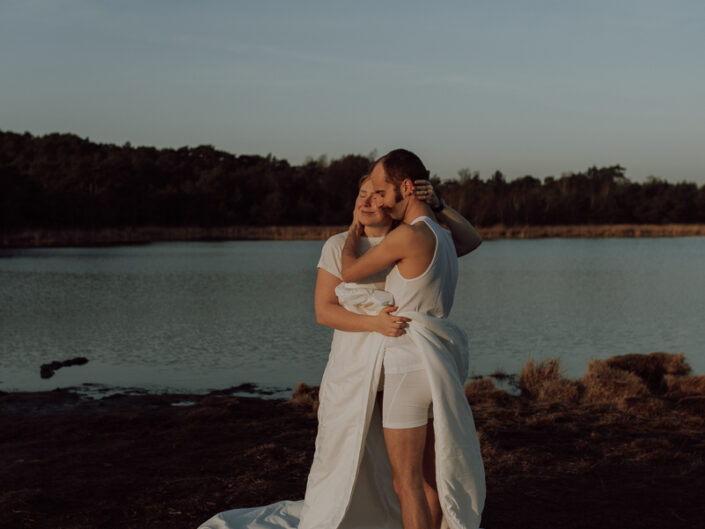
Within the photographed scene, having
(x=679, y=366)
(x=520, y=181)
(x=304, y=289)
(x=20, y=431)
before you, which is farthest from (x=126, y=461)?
(x=520, y=181)

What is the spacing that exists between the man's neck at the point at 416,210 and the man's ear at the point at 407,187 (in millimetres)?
44

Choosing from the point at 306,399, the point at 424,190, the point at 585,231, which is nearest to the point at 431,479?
the point at 424,190

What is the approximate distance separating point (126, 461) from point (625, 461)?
3.72 meters

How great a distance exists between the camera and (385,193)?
299 cm

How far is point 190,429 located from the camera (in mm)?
6754

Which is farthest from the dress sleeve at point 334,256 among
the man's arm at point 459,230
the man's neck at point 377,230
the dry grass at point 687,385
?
the dry grass at point 687,385

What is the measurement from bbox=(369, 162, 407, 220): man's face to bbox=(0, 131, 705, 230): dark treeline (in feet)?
176

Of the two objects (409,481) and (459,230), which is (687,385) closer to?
(459,230)

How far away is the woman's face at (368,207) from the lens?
3029mm

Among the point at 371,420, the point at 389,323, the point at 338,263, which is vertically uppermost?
the point at 338,263

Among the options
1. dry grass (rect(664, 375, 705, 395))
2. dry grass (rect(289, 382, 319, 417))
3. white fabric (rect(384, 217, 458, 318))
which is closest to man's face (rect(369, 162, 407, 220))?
white fabric (rect(384, 217, 458, 318))

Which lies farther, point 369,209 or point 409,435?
point 369,209

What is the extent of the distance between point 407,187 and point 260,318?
598 inches

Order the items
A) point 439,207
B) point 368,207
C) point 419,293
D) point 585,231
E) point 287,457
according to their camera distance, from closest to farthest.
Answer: point 419,293
point 368,207
point 439,207
point 287,457
point 585,231
